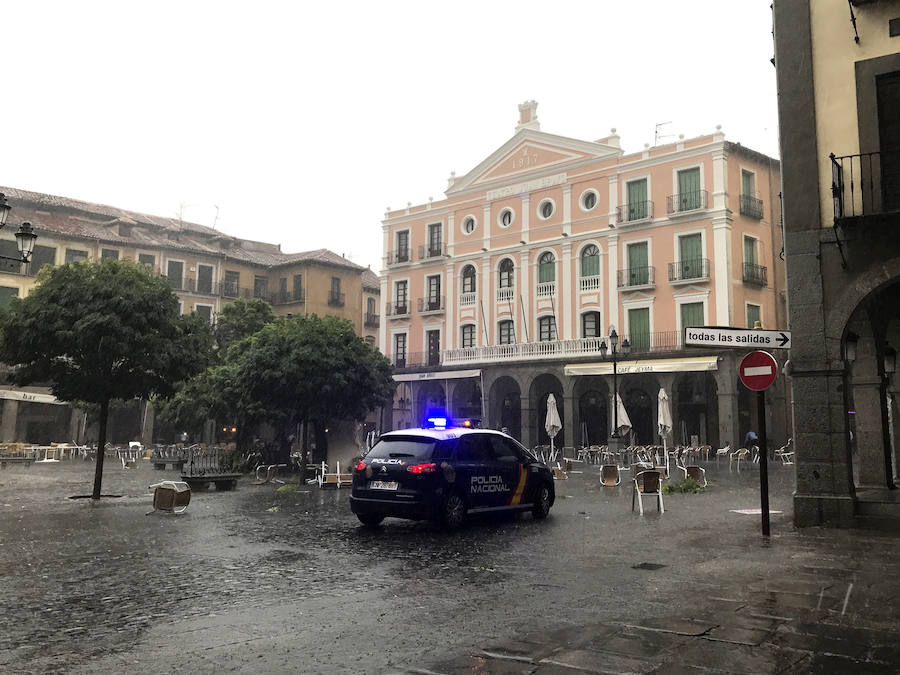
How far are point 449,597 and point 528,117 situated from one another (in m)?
38.8

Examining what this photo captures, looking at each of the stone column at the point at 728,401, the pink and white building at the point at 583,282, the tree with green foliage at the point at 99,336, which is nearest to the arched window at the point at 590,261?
the pink and white building at the point at 583,282

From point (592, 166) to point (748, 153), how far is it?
25.0 feet

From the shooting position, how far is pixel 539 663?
4391mm

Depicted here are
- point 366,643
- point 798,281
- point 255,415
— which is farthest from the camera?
point 255,415

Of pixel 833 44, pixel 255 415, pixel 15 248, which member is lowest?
pixel 255 415

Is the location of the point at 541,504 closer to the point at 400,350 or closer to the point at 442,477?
the point at 442,477

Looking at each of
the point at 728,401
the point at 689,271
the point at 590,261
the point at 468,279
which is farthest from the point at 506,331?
the point at 728,401

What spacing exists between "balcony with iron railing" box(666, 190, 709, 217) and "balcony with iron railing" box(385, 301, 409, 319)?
17.4 metres

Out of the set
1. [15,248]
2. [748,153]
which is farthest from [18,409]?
[748,153]

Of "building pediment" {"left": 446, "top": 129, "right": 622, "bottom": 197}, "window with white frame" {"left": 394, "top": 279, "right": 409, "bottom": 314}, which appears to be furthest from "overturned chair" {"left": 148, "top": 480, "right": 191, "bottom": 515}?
"window with white frame" {"left": 394, "top": 279, "right": 409, "bottom": 314}

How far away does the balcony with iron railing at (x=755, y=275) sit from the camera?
3462 cm

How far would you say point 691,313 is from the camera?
34.9 metres

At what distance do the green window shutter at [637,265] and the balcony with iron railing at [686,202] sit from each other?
2.21 meters

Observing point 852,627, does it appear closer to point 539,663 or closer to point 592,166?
point 539,663
